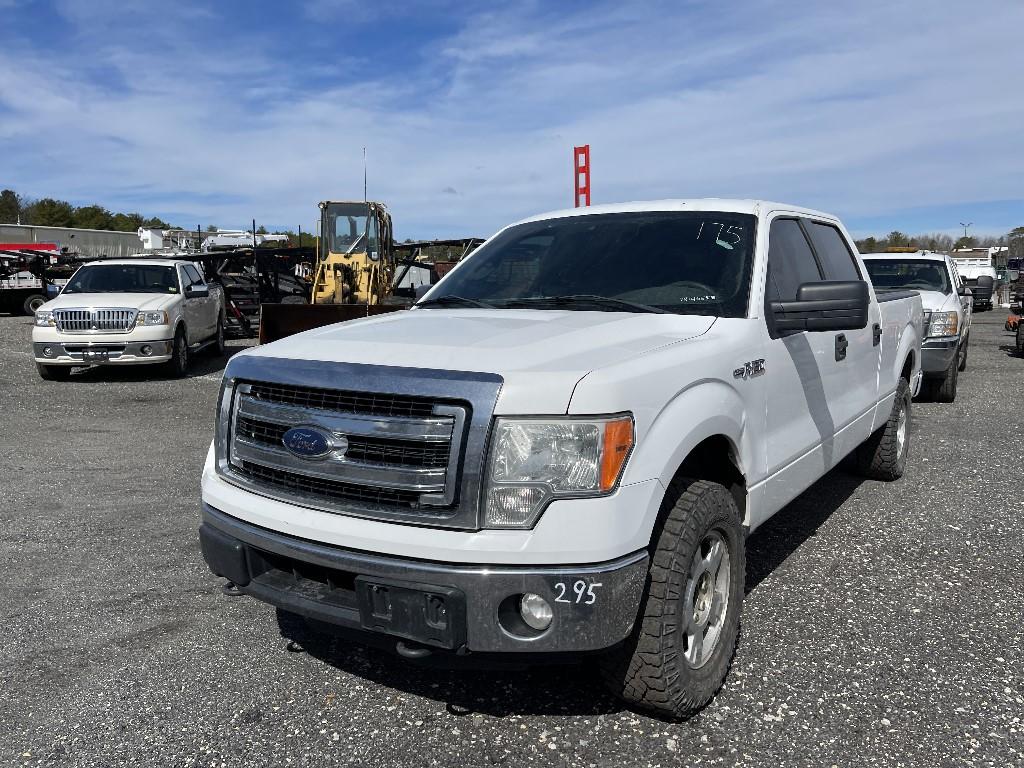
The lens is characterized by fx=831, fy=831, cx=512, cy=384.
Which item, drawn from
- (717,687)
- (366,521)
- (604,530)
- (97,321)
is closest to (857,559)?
(717,687)

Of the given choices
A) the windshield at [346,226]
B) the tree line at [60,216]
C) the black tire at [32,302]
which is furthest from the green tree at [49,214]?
the windshield at [346,226]

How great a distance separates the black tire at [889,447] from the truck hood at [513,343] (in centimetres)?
312

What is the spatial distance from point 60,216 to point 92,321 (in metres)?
80.1

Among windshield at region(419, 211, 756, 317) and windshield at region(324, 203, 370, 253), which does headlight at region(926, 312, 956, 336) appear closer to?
windshield at region(419, 211, 756, 317)

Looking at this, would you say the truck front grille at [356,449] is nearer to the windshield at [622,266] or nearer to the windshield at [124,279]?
the windshield at [622,266]

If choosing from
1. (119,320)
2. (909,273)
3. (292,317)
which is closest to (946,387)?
(909,273)

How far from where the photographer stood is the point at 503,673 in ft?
10.9

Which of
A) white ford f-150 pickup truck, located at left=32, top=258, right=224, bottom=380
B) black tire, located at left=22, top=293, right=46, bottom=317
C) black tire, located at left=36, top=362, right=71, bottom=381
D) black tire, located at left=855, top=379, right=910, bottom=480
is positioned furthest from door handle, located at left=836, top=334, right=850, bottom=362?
black tire, located at left=22, top=293, right=46, bottom=317

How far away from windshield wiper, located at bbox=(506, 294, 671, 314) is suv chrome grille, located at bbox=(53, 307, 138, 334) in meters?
9.94

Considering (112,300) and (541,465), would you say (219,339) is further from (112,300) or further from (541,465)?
(541,465)

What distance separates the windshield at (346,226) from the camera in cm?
1700

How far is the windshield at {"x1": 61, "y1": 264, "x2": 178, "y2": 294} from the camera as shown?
12914 mm

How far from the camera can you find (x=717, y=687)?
3.01m

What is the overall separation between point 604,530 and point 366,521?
2.44 feet
